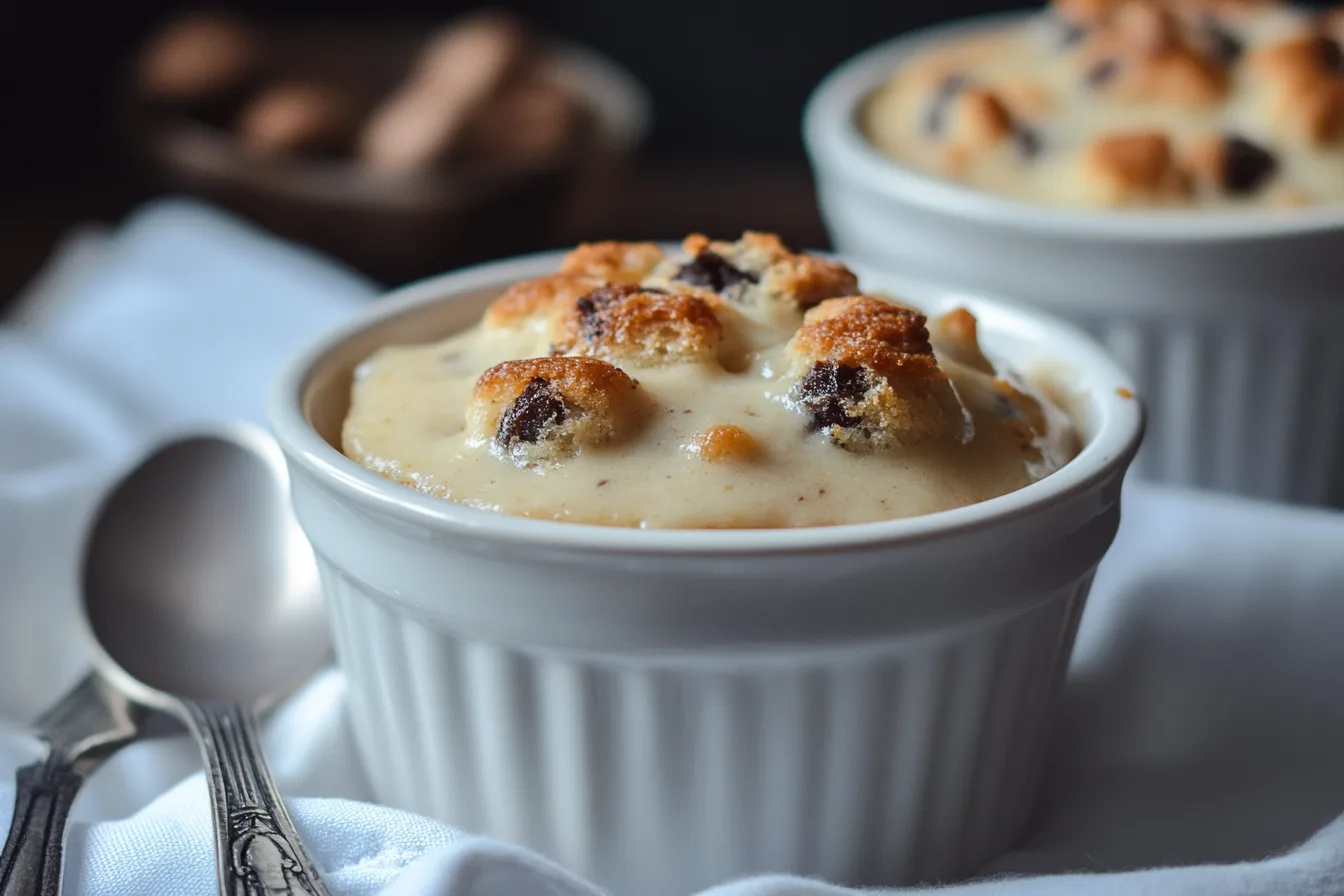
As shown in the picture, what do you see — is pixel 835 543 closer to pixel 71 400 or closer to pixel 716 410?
pixel 716 410

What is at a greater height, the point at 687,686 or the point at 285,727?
the point at 687,686

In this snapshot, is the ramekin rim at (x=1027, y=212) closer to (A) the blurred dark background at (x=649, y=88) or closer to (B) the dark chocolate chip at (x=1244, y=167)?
(B) the dark chocolate chip at (x=1244, y=167)

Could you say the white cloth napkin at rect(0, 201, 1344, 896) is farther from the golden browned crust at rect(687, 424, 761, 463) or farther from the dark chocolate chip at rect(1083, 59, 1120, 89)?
the dark chocolate chip at rect(1083, 59, 1120, 89)

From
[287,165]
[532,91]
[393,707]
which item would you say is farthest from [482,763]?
[532,91]

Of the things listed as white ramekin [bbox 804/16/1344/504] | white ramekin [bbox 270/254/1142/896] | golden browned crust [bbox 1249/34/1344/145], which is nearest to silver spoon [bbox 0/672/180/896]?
white ramekin [bbox 270/254/1142/896]

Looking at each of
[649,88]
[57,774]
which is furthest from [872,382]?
[649,88]

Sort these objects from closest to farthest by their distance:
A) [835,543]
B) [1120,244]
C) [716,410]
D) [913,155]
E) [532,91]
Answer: [835,543]
[716,410]
[1120,244]
[913,155]
[532,91]

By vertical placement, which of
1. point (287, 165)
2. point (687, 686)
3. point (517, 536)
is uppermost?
point (517, 536)

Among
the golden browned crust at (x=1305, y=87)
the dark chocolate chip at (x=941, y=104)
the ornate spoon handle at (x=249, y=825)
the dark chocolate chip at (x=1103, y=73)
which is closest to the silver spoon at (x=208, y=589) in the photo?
the ornate spoon handle at (x=249, y=825)

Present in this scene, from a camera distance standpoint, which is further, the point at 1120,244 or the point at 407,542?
the point at 1120,244
